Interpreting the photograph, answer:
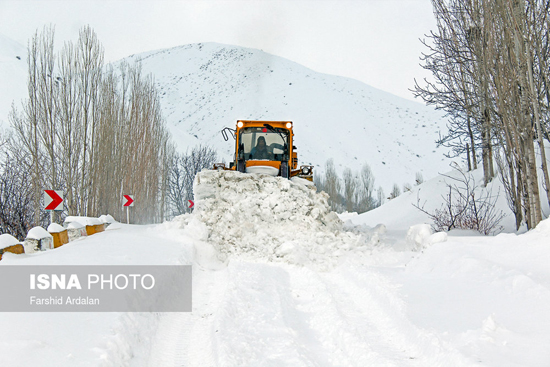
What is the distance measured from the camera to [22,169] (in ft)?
53.3

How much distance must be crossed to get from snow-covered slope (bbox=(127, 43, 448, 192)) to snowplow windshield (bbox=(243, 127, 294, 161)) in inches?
1734

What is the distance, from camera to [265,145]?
11.2 m

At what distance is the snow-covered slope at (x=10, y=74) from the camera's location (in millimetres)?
53016

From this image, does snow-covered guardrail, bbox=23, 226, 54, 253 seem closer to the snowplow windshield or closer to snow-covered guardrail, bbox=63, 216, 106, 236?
snow-covered guardrail, bbox=63, 216, 106, 236

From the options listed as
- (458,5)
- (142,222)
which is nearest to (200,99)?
(142,222)

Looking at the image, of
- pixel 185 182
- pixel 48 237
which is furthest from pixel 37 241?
pixel 185 182

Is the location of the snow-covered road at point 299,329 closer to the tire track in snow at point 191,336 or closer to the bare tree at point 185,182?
the tire track in snow at point 191,336

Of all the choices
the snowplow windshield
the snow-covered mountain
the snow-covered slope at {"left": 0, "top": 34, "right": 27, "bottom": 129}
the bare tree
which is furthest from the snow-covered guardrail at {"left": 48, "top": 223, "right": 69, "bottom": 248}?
the snow-covered mountain

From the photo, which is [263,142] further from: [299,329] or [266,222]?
[299,329]

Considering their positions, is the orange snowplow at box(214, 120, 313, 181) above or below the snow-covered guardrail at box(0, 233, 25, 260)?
above

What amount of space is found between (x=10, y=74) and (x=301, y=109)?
50.5m

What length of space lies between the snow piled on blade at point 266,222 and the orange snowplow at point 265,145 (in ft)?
4.47

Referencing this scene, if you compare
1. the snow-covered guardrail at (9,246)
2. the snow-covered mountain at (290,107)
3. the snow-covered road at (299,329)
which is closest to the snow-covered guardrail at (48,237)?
the snow-covered guardrail at (9,246)

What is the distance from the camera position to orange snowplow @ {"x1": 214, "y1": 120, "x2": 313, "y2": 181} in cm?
1102
